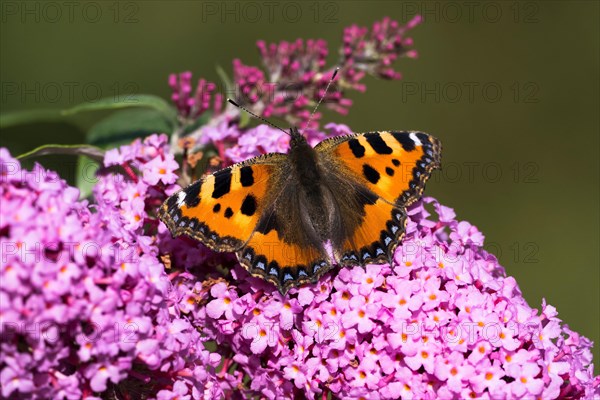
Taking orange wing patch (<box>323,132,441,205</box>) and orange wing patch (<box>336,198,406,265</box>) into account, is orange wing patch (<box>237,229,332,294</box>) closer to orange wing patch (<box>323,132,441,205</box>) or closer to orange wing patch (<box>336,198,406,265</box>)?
orange wing patch (<box>336,198,406,265</box>)

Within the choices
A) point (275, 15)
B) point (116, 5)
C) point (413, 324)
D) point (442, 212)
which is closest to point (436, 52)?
point (275, 15)

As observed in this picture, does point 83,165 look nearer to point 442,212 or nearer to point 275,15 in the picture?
point 442,212

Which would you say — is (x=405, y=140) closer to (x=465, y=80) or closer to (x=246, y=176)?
(x=246, y=176)

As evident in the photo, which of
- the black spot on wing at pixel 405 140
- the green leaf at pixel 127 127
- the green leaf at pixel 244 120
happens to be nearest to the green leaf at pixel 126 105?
the green leaf at pixel 127 127

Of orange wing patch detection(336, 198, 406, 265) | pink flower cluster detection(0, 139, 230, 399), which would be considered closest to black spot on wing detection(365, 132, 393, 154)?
orange wing patch detection(336, 198, 406, 265)

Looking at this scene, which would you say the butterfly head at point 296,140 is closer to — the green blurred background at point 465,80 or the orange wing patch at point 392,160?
the orange wing patch at point 392,160

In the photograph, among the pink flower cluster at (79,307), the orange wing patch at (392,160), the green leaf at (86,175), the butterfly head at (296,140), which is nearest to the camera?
the pink flower cluster at (79,307)
